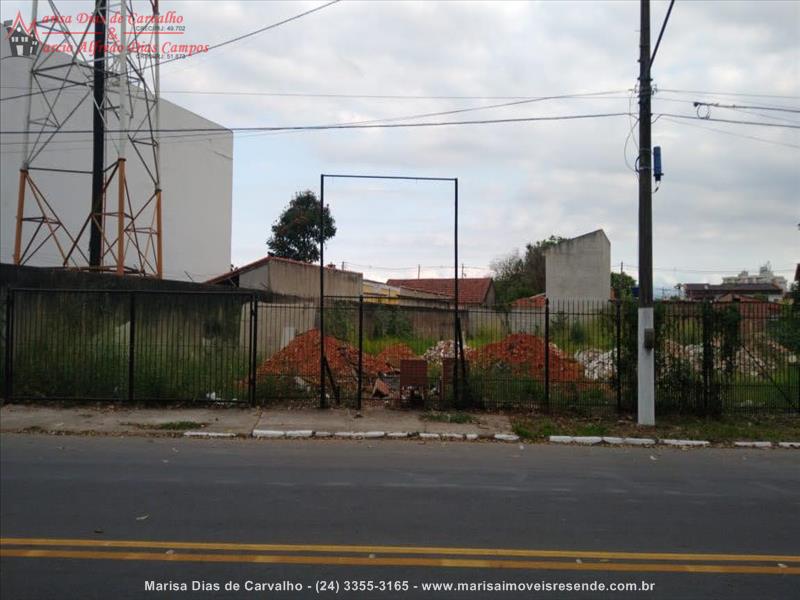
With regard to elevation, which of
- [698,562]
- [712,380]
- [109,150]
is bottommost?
[698,562]

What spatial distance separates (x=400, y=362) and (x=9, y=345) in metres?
8.16

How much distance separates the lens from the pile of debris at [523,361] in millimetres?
14242

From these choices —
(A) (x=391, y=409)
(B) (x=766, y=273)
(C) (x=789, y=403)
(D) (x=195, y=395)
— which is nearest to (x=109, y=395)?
(D) (x=195, y=395)

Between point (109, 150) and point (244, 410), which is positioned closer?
point (244, 410)

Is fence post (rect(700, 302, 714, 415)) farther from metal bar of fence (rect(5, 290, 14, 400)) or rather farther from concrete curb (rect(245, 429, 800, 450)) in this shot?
metal bar of fence (rect(5, 290, 14, 400))

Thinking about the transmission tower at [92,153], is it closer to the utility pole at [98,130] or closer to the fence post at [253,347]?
the utility pole at [98,130]

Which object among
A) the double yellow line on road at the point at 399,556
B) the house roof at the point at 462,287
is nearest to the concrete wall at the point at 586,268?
the house roof at the point at 462,287

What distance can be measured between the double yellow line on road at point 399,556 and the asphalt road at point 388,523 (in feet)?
0.06

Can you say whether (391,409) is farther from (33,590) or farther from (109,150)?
(109,150)

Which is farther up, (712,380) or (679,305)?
(679,305)

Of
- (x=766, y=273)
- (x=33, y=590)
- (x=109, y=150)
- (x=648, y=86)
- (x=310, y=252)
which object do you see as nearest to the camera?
(x=33, y=590)

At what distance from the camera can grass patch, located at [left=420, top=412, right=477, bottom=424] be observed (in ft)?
42.6

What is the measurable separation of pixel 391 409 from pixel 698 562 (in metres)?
8.86

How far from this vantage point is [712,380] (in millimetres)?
13516
